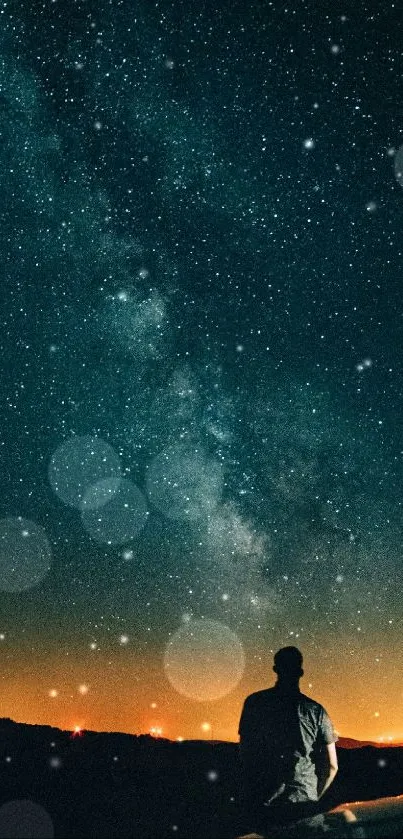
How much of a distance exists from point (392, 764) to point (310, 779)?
75.3 feet

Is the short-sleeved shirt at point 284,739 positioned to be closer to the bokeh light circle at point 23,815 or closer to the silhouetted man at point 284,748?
the silhouetted man at point 284,748

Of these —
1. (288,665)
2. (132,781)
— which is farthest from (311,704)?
(132,781)

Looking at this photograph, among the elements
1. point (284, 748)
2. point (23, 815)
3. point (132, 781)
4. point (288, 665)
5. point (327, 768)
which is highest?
point (288, 665)

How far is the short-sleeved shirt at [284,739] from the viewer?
288cm

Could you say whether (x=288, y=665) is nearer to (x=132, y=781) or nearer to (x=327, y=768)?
(x=327, y=768)

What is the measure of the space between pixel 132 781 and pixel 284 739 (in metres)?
12.4

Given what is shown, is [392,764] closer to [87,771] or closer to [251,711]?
[87,771]

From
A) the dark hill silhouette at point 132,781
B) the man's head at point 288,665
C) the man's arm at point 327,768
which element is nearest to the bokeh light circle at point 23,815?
the dark hill silhouette at point 132,781

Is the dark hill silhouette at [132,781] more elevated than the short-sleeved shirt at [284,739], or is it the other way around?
the short-sleeved shirt at [284,739]

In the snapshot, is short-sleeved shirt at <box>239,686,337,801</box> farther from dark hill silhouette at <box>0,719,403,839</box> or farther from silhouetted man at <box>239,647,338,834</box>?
dark hill silhouette at <box>0,719,403,839</box>

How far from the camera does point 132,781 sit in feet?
41.8

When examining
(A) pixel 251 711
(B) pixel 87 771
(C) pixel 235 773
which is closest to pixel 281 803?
(A) pixel 251 711

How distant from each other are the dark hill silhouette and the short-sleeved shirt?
3.31m

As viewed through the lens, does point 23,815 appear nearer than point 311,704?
No
